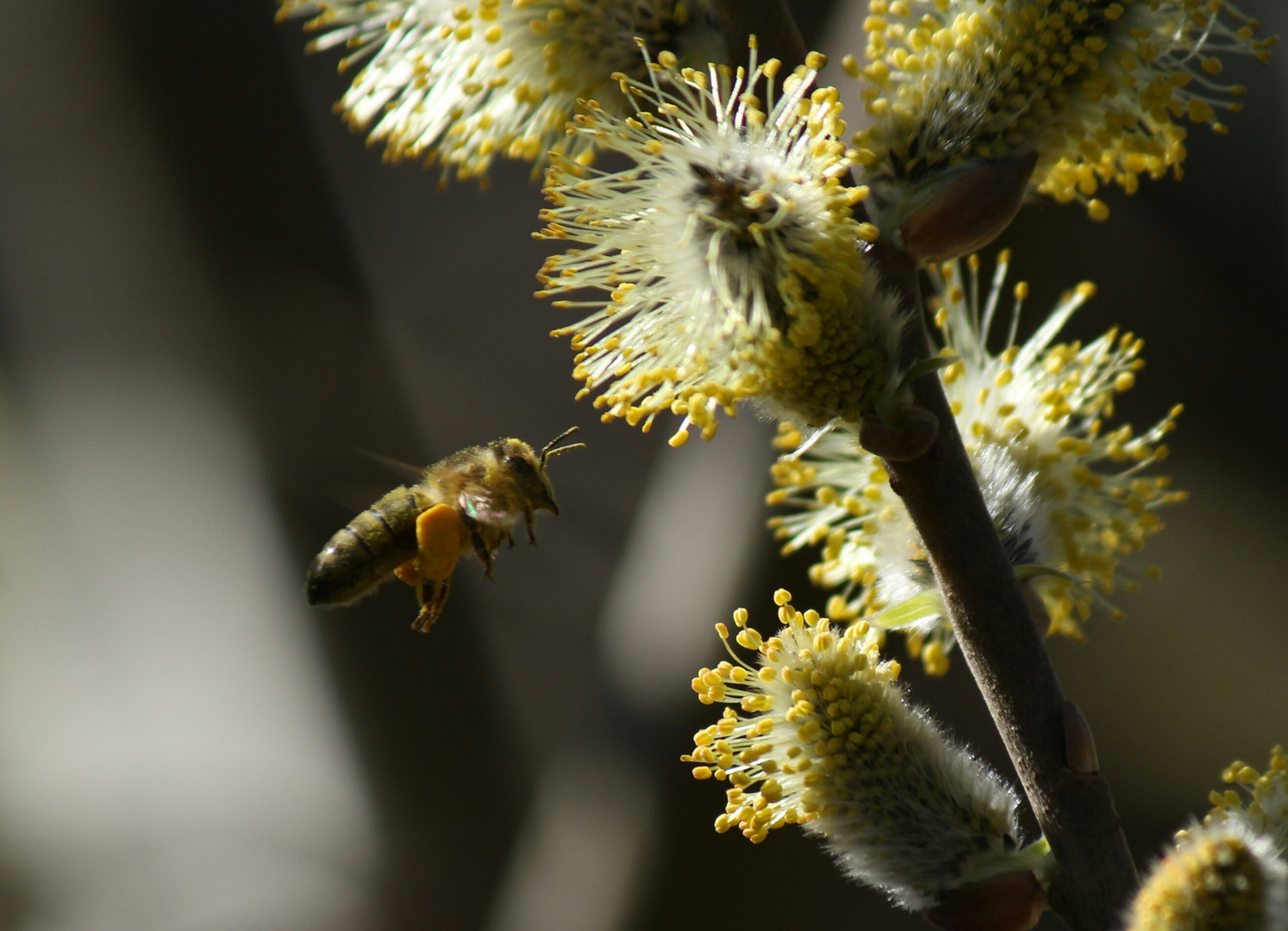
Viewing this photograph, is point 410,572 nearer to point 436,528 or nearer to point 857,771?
point 436,528

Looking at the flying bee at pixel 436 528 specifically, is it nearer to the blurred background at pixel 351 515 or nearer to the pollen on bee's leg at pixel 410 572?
the pollen on bee's leg at pixel 410 572

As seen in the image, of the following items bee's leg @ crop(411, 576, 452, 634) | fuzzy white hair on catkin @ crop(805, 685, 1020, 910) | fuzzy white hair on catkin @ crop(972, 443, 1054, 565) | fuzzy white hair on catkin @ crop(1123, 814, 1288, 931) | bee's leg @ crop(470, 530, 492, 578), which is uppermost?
bee's leg @ crop(470, 530, 492, 578)

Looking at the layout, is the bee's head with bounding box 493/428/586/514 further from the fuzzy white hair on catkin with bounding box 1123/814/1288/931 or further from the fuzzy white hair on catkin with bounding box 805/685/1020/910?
the fuzzy white hair on catkin with bounding box 1123/814/1288/931

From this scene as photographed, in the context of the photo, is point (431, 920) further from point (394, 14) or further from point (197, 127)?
point (394, 14)

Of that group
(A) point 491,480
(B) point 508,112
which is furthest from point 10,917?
(B) point 508,112

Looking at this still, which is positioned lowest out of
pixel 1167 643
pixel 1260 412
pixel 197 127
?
pixel 1167 643

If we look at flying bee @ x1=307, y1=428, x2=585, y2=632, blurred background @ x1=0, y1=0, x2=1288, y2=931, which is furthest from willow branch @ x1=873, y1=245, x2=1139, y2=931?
blurred background @ x1=0, y1=0, x2=1288, y2=931
